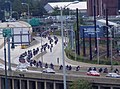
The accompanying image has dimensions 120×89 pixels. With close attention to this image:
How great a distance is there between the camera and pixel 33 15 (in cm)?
14638

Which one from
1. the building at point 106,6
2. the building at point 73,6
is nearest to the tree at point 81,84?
the building at point 106,6

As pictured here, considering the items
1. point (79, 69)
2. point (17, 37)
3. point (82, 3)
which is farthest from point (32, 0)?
point (79, 69)

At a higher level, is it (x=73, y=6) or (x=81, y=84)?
(x=73, y=6)

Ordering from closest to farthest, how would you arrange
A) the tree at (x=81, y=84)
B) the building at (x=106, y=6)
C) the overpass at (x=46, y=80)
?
1. the tree at (x=81, y=84)
2. the overpass at (x=46, y=80)
3. the building at (x=106, y=6)

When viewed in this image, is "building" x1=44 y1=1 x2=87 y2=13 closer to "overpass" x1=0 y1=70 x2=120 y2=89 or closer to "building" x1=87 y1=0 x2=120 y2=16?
"building" x1=87 y1=0 x2=120 y2=16

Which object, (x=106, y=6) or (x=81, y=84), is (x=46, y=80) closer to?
(x=81, y=84)

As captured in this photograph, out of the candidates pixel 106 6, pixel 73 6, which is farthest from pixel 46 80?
pixel 73 6

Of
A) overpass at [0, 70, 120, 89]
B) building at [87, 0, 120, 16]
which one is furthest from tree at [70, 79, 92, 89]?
building at [87, 0, 120, 16]

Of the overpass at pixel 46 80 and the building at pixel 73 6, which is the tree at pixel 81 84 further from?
the building at pixel 73 6

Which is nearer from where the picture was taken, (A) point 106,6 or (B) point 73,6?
(A) point 106,6

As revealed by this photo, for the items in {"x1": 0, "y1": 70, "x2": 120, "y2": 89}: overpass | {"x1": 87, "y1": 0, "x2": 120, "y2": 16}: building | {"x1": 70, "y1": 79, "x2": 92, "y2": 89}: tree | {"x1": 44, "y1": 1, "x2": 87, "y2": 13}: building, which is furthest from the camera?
{"x1": 44, "y1": 1, "x2": 87, "y2": 13}: building

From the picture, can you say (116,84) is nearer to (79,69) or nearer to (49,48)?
(79,69)

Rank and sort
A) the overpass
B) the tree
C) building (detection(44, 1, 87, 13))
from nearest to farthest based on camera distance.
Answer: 1. the tree
2. the overpass
3. building (detection(44, 1, 87, 13))

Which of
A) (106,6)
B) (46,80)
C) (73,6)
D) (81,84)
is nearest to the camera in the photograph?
(81,84)
